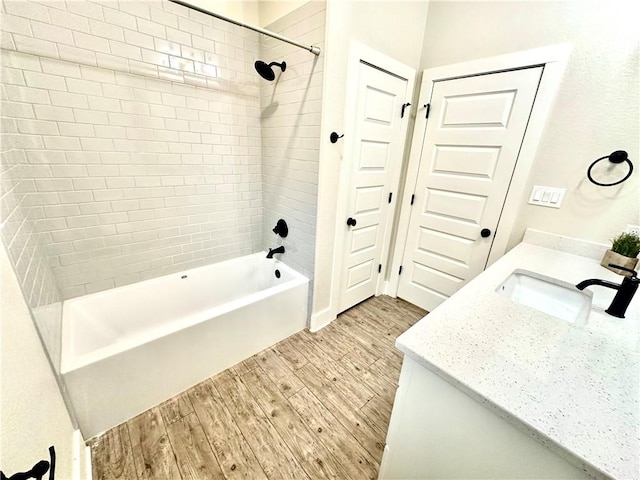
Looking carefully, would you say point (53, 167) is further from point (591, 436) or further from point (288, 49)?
point (591, 436)

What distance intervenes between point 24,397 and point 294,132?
1726 mm

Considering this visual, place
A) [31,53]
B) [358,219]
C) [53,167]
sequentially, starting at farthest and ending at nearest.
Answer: [358,219] < [53,167] < [31,53]

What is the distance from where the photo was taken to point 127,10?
141cm

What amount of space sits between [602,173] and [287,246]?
2.05 meters

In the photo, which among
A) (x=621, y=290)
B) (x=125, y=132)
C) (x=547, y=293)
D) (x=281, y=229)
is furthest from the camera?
(x=281, y=229)

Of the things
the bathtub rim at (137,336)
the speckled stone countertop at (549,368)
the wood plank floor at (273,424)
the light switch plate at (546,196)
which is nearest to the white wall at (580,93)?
the light switch plate at (546,196)

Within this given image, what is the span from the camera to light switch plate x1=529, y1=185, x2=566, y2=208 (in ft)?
5.21

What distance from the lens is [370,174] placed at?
1.98m

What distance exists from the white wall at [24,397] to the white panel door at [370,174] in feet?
5.45

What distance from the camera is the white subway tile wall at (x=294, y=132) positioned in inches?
61.1

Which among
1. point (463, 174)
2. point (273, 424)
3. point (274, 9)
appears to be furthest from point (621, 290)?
point (274, 9)

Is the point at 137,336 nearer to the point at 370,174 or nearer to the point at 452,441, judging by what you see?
the point at 452,441

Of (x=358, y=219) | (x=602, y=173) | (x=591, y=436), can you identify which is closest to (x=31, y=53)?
(x=358, y=219)

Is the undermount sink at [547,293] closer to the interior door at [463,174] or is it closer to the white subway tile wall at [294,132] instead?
the interior door at [463,174]
